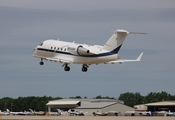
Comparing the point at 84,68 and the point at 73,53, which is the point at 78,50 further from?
the point at 84,68

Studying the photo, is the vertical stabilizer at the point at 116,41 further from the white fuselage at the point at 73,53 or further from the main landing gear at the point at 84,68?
the main landing gear at the point at 84,68

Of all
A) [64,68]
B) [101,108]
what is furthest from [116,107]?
[64,68]

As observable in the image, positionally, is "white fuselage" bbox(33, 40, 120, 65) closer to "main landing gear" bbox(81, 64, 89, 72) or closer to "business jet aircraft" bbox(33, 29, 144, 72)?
"business jet aircraft" bbox(33, 29, 144, 72)

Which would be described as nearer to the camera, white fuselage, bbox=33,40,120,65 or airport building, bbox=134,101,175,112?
white fuselage, bbox=33,40,120,65

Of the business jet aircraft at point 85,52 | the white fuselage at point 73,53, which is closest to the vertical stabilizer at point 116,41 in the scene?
the business jet aircraft at point 85,52

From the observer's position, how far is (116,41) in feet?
365

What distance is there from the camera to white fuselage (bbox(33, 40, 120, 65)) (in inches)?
4311

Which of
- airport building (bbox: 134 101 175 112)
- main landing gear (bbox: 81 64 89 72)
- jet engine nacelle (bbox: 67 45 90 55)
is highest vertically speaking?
jet engine nacelle (bbox: 67 45 90 55)

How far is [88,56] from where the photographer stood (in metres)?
110

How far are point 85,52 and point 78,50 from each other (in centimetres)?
186

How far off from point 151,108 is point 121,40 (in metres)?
90.1

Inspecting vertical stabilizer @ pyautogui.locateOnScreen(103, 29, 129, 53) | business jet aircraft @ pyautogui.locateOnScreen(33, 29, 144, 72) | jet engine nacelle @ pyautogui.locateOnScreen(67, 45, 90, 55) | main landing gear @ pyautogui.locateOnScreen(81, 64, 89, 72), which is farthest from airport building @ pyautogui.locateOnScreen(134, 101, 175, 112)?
jet engine nacelle @ pyautogui.locateOnScreen(67, 45, 90, 55)

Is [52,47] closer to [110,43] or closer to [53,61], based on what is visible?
→ [53,61]

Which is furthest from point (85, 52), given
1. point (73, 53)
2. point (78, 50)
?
point (73, 53)
